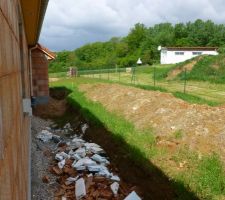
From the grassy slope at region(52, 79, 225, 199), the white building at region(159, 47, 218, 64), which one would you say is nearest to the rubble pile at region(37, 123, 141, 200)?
the grassy slope at region(52, 79, 225, 199)

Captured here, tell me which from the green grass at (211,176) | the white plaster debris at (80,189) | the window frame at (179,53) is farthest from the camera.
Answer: the window frame at (179,53)

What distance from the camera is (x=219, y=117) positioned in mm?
11484

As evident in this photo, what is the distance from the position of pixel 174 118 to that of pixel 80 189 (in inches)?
185

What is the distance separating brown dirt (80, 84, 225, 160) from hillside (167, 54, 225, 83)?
13.9 metres

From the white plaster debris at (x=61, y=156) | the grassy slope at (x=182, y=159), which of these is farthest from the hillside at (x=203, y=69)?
the white plaster debris at (x=61, y=156)

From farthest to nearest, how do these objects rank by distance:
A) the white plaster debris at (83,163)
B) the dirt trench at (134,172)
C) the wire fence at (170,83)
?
the wire fence at (170,83) < the white plaster debris at (83,163) < the dirt trench at (134,172)

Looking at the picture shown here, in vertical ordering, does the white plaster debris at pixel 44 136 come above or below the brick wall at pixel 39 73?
below

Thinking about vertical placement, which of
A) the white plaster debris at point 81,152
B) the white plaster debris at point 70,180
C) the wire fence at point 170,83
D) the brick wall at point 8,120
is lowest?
the white plaster debris at point 70,180

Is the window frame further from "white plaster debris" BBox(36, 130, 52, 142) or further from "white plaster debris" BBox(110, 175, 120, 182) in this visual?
"white plaster debris" BBox(110, 175, 120, 182)

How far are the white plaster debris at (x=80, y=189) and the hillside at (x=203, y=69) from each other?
21.1 metres

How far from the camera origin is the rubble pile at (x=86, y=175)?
29.4ft

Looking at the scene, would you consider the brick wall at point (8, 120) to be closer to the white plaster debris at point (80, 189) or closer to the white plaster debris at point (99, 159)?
the white plaster debris at point (80, 189)

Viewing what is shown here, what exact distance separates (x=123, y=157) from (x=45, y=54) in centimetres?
1248

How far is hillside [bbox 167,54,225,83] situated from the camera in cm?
3057
